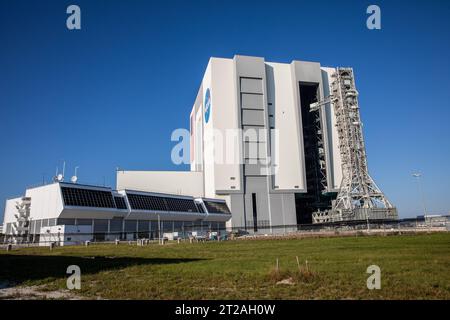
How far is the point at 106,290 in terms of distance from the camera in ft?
47.0

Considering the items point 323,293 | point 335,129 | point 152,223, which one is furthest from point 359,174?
point 323,293

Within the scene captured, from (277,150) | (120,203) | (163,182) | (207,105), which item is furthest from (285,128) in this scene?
(120,203)

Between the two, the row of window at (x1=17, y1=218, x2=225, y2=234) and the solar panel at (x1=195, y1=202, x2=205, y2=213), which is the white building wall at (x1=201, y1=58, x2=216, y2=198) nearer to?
the solar panel at (x1=195, y1=202, x2=205, y2=213)

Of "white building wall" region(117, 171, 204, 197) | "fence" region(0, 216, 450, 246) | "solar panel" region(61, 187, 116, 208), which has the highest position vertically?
"white building wall" region(117, 171, 204, 197)

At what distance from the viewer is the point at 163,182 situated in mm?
105375

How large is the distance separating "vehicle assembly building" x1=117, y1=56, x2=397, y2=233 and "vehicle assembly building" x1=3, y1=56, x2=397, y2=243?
0.27 metres

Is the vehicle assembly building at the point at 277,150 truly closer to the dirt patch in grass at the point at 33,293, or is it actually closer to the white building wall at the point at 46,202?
the white building wall at the point at 46,202

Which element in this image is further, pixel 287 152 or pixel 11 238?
pixel 287 152

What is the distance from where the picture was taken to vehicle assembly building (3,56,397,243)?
8712 cm

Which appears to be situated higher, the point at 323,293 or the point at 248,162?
the point at 248,162

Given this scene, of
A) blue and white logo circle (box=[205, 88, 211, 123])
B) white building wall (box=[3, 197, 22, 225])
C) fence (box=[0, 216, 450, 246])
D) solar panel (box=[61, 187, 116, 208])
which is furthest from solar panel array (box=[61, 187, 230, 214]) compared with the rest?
white building wall (box=[3, 197, 22, 225])
